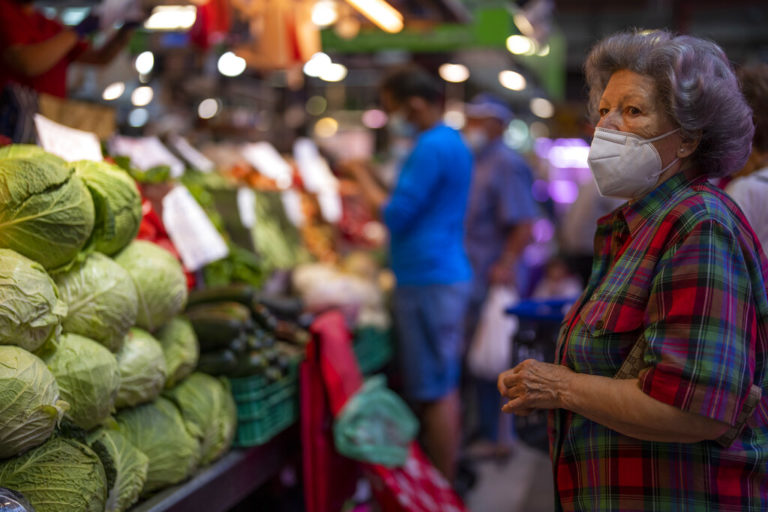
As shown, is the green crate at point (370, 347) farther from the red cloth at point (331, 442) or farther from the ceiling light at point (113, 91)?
the ceiling light at point (113, 91)

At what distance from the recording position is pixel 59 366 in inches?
85.4

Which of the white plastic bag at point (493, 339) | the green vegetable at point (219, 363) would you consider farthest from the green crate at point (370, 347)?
the green vegetable at point (219, 363)

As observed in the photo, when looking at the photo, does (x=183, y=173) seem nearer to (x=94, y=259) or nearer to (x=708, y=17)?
(x=94, y=259)

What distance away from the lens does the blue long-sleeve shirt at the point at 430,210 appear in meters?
4.22

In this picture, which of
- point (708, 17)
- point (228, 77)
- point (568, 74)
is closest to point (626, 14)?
point (708, 17)

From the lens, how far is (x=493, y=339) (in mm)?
5637

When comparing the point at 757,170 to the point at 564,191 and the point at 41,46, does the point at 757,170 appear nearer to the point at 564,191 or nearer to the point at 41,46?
the point at 41,46

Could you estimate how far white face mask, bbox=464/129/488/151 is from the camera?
6.55 meters

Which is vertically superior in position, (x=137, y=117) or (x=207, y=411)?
(x=137, y=117)

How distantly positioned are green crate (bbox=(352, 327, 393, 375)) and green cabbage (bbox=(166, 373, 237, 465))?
1.37 metres

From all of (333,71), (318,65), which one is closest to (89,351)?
(318,65)

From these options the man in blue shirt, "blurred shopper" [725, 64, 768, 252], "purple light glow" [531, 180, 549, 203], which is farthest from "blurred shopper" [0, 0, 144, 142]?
"purple light glow" [531, 180, 549, 203]

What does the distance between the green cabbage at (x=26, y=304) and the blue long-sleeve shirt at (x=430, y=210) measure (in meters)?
2.37

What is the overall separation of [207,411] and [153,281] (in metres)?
0.51
